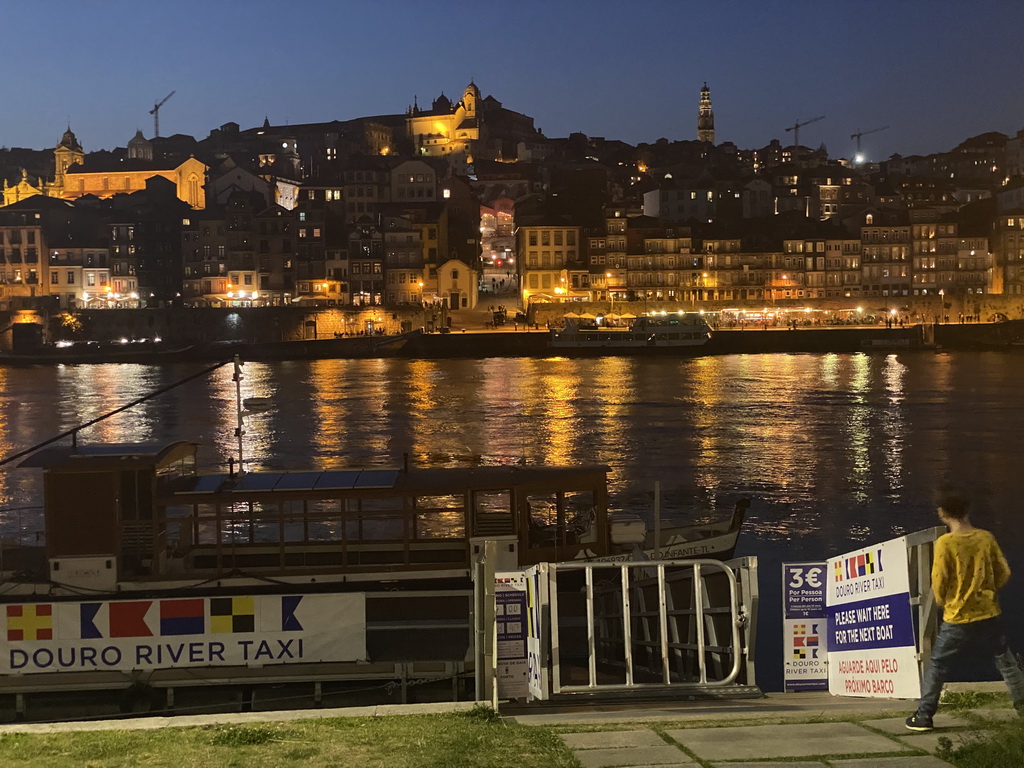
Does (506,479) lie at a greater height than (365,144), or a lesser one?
lesser

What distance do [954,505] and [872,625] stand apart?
147cm

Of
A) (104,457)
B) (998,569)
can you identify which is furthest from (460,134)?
(998,569)

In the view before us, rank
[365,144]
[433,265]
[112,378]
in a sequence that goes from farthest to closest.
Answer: [365,144] < [433,265] < [112,378]

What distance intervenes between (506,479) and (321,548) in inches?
103

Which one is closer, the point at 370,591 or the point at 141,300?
the point at 370,591

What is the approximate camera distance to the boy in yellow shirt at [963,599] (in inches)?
268

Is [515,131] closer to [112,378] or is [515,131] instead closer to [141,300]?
[141,300]

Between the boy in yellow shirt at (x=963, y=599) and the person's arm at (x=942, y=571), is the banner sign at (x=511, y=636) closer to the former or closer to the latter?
the boy in yellow shirt at (x=963, y=599)

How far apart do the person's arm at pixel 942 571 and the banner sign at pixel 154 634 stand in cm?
735

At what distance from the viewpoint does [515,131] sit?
589ft

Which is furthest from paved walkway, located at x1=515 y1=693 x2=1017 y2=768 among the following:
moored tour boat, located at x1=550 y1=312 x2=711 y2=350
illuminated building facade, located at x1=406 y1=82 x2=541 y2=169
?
illuminated building facade, located at x1=406 y1=82 x2=541 y2=169

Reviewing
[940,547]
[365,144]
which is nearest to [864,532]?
[940,547]

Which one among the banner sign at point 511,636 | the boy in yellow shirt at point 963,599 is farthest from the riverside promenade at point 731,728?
the banner sign at point 511,636

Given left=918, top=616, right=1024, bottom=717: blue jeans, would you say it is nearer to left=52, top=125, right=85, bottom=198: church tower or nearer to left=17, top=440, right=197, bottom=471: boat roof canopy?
left=17, top=440, right=197, bottom=471: boat roof canopy
